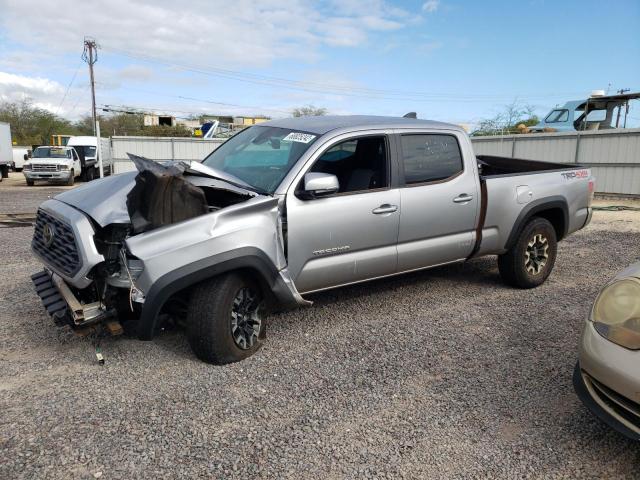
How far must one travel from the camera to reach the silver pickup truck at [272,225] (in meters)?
3.29

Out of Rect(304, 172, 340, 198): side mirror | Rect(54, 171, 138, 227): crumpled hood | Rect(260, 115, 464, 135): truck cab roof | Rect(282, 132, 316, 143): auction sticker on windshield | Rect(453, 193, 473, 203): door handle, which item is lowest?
Rect(453, 193, 473, 203): door handle

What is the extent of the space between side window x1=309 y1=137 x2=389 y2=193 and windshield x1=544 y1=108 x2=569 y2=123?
16.3 meters

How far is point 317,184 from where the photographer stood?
12.3ft

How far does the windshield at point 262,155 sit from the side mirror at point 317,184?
0.77 feet

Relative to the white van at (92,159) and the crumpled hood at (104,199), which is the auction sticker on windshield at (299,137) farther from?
the white van at (92,159)

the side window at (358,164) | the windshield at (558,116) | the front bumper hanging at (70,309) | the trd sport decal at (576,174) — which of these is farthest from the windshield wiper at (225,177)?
the windshield at (558,116)

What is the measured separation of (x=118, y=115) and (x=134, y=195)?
72105mm

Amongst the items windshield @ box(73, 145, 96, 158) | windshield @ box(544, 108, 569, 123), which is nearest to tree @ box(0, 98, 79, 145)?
windshield @ box(73, 145, 96, 158)

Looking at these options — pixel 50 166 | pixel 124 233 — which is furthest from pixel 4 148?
pixel 124 233

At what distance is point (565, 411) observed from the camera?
3141mm

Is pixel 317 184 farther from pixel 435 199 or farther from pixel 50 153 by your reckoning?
pixel 50 153

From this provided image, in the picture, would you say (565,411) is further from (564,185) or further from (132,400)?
(564,185)

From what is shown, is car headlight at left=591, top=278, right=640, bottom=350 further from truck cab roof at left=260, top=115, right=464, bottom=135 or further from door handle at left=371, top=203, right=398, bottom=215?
truck cab roof at left=260, top=115, right=464, bottom=135

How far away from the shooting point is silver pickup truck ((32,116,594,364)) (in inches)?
129
